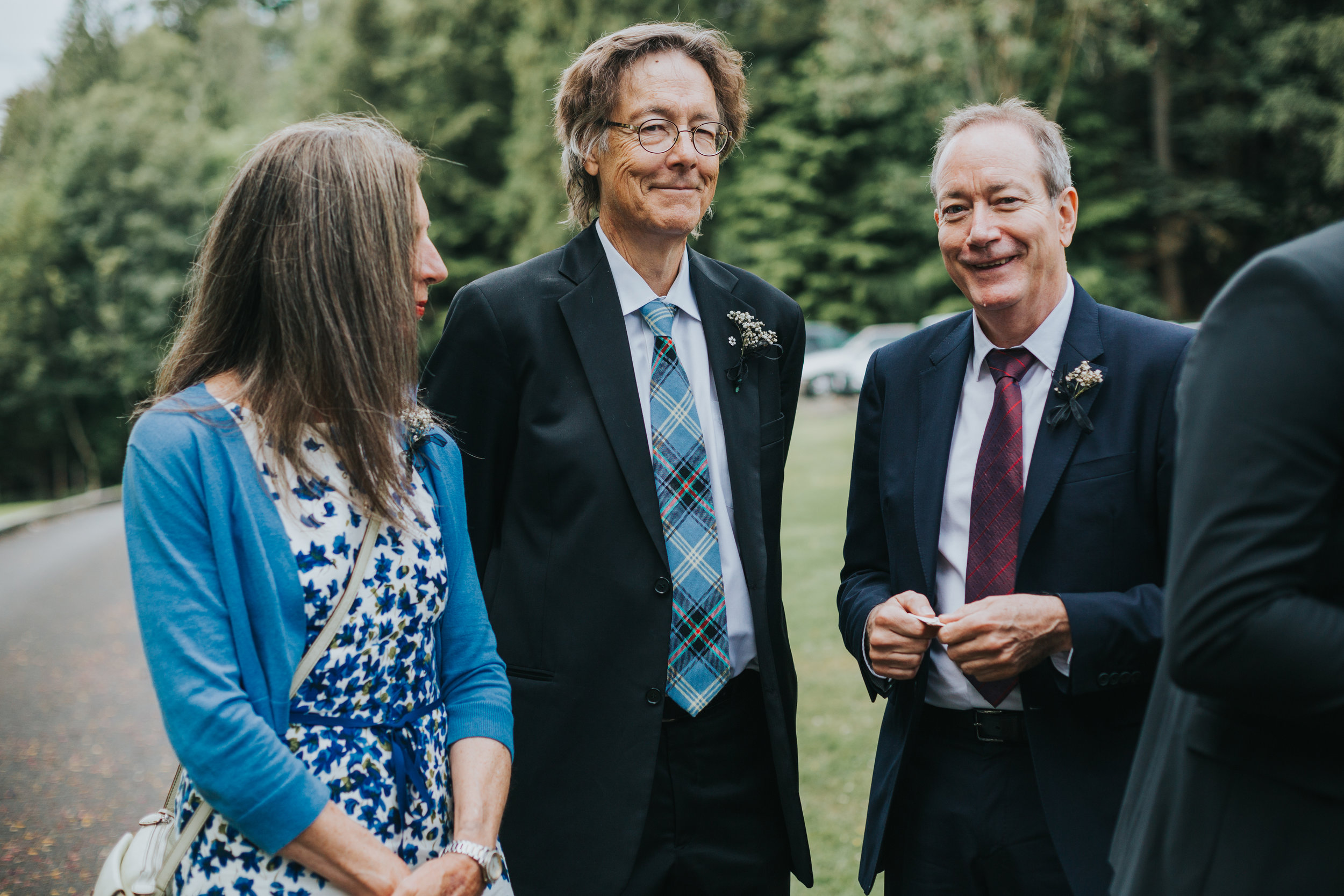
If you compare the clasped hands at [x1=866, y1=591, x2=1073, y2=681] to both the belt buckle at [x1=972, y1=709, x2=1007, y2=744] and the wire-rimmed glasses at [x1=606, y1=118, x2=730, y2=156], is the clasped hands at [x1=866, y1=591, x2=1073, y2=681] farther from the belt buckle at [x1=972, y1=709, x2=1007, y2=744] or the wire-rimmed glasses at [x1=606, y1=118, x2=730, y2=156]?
the wire-rimmed glasses at [x1=606, y1=118, x2=730, y2=156]

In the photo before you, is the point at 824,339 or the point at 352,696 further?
the point at 824,339

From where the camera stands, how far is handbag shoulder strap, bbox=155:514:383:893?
190cm

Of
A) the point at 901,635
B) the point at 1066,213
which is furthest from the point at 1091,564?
the point at 1066,213

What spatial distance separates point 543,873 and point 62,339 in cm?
4291

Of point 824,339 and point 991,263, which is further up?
point 991,263

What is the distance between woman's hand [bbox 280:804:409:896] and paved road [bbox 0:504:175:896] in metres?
3.68

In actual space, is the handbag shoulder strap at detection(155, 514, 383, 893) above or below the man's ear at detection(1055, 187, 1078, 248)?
below

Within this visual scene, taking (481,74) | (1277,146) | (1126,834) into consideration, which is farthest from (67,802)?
(481,74)

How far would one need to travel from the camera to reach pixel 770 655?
2824 mm

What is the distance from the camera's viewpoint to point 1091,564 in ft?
7.98

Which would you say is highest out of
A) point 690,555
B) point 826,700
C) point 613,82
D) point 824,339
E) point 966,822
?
point 613,82

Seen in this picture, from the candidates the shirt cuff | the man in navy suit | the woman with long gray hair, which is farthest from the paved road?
the shirt cuff

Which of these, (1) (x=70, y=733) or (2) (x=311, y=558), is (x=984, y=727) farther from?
(1) (x=70, y=733)

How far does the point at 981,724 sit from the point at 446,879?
1.28m
